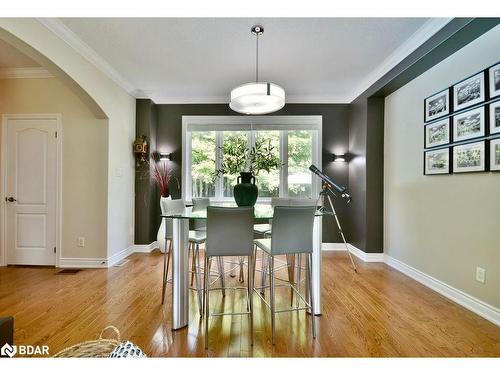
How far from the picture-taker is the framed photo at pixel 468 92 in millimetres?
2328

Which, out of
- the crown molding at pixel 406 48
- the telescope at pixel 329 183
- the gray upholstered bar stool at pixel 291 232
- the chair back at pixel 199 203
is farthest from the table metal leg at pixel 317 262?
the crown molding at pixel 406 48

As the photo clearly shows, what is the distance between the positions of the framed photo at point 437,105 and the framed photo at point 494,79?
0.48 meters

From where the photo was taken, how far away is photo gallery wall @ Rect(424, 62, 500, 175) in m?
2.22

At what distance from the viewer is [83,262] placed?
365 cm

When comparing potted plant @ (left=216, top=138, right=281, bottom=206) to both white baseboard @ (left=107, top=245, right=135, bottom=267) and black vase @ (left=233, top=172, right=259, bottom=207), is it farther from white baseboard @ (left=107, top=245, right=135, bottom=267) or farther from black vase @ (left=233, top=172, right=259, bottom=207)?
white baseboard @ (left=107, top=245, right=135, bottom=267)

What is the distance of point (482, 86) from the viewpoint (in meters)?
2.30

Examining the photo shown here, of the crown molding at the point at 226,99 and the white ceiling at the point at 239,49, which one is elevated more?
the white ceiling at the point at 239,49

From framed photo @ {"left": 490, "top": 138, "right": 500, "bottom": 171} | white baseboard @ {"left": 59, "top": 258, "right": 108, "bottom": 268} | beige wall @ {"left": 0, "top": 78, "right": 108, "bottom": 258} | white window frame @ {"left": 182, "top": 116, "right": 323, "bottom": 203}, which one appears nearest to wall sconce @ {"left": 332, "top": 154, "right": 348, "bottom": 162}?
white window frame @ {"left": 182, "top": 116, "right": 323, "bottom": 203}

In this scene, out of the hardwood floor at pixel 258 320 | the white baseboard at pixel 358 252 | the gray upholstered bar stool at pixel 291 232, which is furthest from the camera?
the white baseboard at pixel 358 252

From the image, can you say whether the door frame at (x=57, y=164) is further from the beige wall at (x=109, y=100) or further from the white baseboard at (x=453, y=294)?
the white baseboard at (x=453, y=294)

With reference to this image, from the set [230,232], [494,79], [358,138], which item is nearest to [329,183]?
[358,138]
